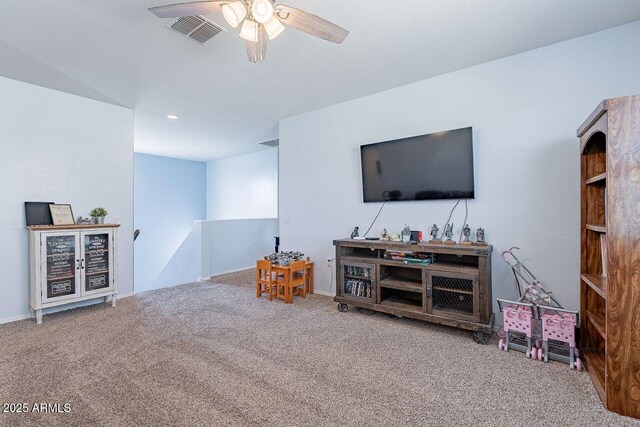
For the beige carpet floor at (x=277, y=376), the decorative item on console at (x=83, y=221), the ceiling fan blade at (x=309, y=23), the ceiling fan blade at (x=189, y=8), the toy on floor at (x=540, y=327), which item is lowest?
the beige carpet floor at (x=277, y=376)

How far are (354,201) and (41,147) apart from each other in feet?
12.2

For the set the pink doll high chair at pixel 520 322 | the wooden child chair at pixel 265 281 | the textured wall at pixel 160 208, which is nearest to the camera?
the pink doll high chair at pixel 520 322

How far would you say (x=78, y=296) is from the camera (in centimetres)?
330

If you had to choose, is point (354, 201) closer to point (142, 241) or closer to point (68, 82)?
point (68, 82)

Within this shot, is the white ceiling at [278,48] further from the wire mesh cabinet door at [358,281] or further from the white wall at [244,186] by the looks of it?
the white wall at [244,186]

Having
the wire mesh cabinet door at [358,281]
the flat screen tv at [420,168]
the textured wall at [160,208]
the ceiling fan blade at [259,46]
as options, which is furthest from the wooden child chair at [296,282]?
the textured wall at [160,208]

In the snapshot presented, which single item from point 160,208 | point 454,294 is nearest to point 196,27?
point 454,294

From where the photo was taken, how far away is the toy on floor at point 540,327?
2.15m

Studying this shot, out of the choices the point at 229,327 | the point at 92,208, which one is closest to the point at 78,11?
the point at 92,208

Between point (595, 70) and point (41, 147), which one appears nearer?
point (595, 70)

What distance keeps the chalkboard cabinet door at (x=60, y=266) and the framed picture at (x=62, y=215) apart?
302 mm

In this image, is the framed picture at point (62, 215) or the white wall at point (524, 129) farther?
the framed picture at point (62, 215)

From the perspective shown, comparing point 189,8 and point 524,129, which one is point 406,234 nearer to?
point 524,129

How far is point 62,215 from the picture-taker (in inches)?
135
